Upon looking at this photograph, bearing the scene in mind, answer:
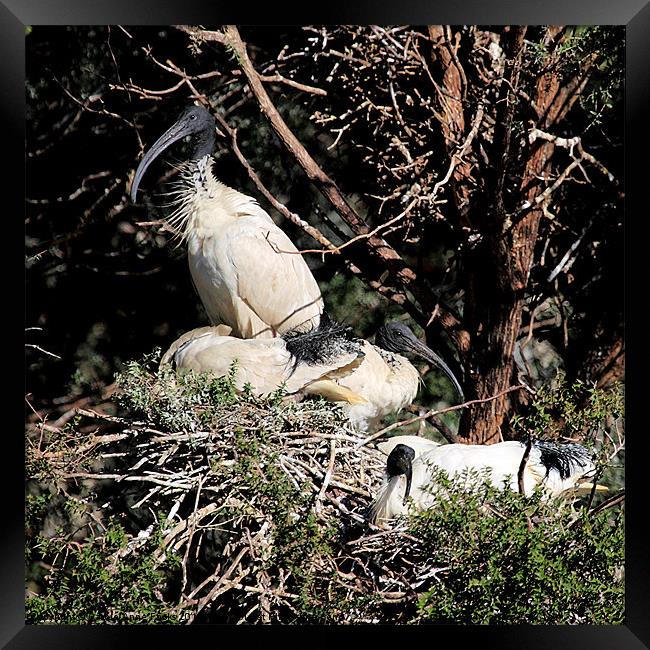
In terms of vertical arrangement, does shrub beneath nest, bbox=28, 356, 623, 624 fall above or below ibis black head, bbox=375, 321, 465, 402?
below

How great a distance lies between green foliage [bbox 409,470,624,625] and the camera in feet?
7.29

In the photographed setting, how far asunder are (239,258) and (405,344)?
511mm

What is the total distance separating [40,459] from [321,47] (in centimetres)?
134

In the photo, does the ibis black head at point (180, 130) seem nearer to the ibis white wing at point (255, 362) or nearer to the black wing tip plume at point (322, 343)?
the ibis white wing at point (255, 362)

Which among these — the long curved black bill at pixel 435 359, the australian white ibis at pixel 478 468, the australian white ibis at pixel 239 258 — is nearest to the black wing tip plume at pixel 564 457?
the australian white ibis at pixel 478 468

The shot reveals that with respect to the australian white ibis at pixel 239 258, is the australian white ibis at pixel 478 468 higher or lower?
lower

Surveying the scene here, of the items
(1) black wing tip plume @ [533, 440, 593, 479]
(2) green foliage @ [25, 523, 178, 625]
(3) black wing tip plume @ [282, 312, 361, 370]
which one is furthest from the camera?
(3) black wing tip plume @ [282, 312, 361, 370]

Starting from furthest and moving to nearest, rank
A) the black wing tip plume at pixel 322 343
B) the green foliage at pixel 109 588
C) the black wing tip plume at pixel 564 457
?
1. the black wing tip plume at pixel 322 343
2. the black wing tip plume at pixel 564 457
3. the green foliage at pixel 109 588

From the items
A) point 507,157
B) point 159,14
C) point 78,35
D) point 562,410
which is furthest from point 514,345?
point 78,35

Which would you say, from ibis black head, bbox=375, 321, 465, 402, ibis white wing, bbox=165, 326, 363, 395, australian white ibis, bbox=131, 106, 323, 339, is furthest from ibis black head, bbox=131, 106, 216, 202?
ibis black head, bbox=375, 321, 465, 402

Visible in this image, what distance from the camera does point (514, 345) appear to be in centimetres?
260

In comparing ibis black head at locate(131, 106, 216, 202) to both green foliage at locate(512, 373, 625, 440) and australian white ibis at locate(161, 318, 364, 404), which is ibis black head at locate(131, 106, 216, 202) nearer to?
australian white ibis at locate(161, 318, 364, 404)

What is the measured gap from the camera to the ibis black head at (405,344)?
102 inches

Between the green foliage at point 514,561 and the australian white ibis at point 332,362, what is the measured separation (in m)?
0.36
